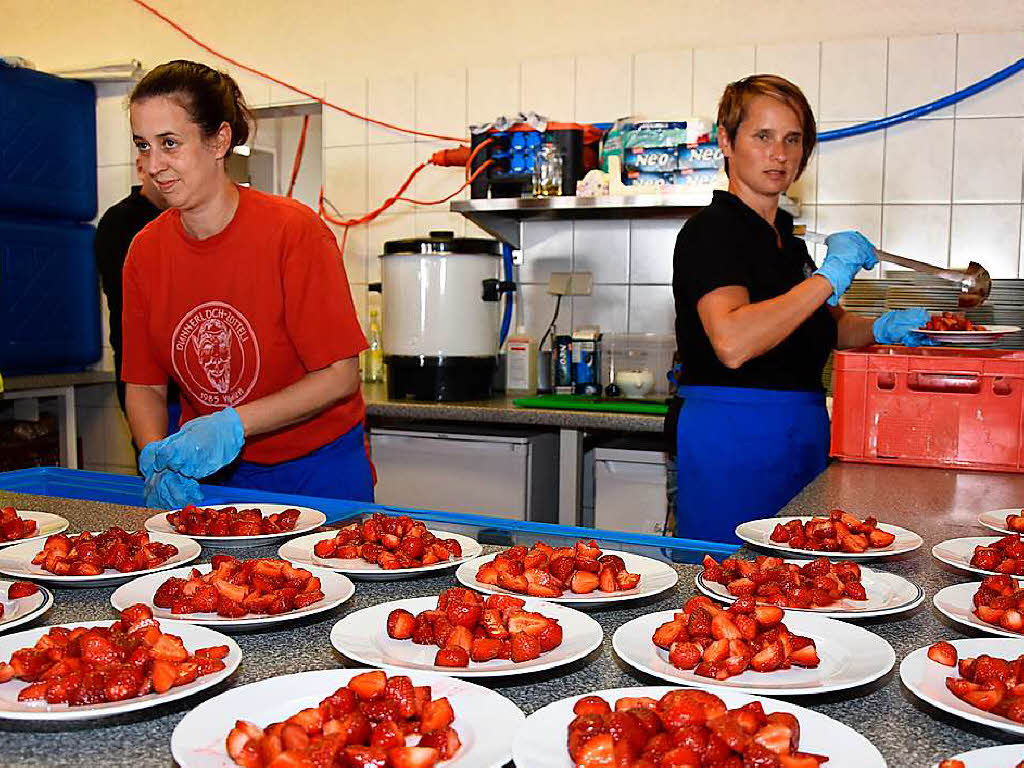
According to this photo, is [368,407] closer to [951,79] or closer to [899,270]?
[899,270]

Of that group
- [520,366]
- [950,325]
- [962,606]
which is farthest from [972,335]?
[520,366]

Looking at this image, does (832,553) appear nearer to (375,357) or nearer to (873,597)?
(873,597)

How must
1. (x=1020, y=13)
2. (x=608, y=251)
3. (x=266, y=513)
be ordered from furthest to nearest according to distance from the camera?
(x=608, y=251), (x=1020, y=13), (x=266, y=513)

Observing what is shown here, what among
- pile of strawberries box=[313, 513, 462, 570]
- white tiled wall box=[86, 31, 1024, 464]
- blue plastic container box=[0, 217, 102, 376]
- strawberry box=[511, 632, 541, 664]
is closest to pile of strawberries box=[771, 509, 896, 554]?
pile of strawberries box=[313, 513, 462, 570]

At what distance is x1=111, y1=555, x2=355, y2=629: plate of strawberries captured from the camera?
97cm

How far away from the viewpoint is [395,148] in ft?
12.6

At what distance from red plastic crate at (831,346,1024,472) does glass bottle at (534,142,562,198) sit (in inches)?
57.6

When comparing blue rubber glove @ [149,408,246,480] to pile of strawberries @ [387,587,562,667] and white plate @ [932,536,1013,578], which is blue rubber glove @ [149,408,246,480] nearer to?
pile of strawberries @ [387,587,562,667]

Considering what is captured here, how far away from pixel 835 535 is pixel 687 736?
27.3 inches

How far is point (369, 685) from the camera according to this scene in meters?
0.75

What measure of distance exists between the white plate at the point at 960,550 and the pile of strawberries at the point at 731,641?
0.40 meters

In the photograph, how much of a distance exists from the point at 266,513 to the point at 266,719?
75 centimetres

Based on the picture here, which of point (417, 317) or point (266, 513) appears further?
point (417, 317)

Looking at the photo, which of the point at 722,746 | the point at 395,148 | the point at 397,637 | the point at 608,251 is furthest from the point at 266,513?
the point at 395,148
